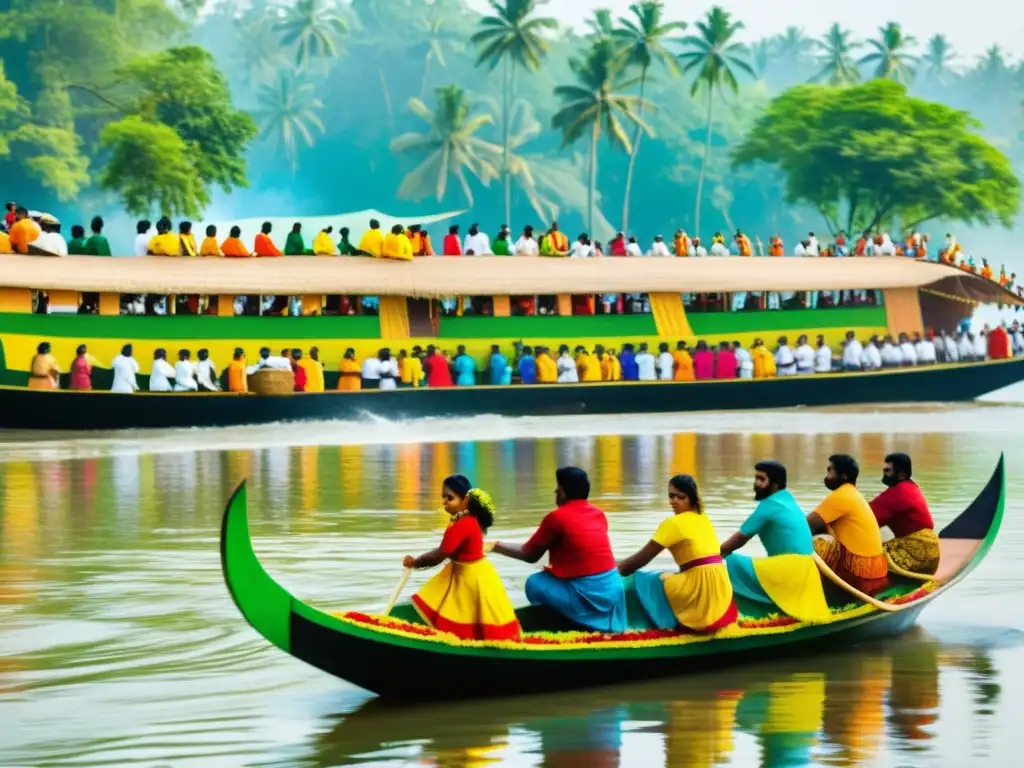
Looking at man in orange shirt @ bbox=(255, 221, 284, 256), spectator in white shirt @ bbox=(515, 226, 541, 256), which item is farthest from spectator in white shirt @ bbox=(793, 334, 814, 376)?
man in orange shirt @ bbox=(255, 221, 284, 256)

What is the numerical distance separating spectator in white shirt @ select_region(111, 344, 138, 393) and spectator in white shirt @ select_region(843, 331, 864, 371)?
14187 millimetres

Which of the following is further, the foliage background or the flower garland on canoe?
the foliage background

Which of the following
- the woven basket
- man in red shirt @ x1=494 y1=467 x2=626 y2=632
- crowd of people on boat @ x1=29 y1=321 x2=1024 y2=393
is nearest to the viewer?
man in red shirt @ x1=494 y1=467 x2=626 y2=632

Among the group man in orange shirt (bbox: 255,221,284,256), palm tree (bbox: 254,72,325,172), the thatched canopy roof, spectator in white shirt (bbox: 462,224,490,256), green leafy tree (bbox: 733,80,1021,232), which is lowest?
the thatched canopy roof

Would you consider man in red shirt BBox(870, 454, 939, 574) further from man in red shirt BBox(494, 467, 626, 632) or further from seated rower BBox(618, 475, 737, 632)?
man in red shirt BBox(494, 467, 626, 632)

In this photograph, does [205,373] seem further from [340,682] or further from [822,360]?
[340,682]

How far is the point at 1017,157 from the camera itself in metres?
122

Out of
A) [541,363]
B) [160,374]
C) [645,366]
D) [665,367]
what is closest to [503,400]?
[541,363]

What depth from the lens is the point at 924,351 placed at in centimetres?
3888

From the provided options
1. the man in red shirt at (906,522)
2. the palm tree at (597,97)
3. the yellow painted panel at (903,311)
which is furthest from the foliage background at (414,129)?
the man in red shirt at (906,522)

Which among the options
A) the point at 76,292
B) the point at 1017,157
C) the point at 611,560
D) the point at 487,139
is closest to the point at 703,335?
the point at 76,292

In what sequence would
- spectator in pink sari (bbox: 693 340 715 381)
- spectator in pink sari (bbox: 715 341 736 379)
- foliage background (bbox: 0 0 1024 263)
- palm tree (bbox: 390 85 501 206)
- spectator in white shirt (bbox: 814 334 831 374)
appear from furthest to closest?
foliage background (bbox: 0 0 1024 263), palm tree (bbox: 390 85 501 206), spectator in white shirt (bbox: 814 334 831 374), spectator in pink sari (bbox: 715 341 736 379), spectator in pink sari (bbox: 693 340 715 381)

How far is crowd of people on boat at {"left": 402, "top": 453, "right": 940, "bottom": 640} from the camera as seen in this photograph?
10695mm

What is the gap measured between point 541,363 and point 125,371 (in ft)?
24.9
